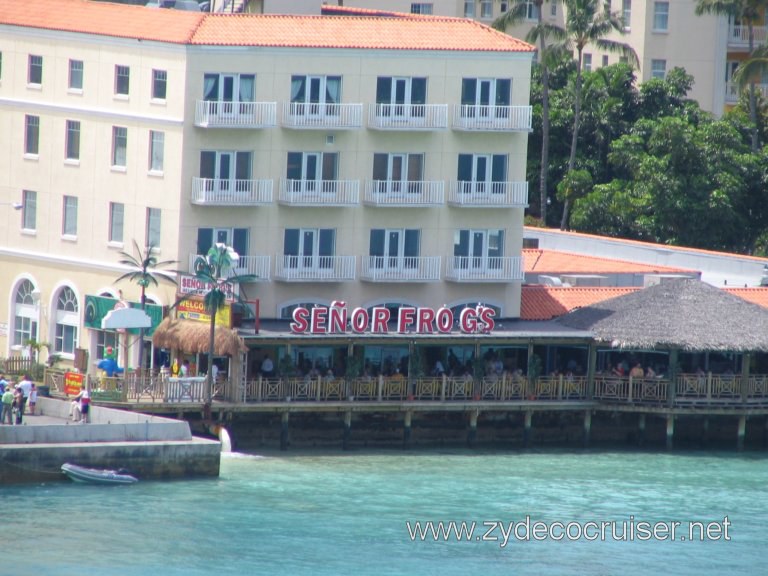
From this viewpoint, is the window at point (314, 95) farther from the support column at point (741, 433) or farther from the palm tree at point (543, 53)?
the palm tree at point (543, 53)

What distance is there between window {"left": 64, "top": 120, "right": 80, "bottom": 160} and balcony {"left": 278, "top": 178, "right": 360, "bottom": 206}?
818 cm

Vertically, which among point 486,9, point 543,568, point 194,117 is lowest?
point 543,568

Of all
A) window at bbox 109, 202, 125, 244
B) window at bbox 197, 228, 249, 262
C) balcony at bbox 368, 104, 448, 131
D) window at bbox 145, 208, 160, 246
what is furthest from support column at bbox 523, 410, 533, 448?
window at bbox 109, 202, 125, 244

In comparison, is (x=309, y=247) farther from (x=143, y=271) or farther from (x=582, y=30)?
(x=582, y=30)

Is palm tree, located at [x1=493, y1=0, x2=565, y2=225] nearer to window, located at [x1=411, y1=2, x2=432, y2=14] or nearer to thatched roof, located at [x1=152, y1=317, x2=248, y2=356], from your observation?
window, located at [x1=411, y1=2, x2=432, y2=14]

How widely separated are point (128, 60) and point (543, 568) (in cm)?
2881

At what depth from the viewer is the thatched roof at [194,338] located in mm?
83375

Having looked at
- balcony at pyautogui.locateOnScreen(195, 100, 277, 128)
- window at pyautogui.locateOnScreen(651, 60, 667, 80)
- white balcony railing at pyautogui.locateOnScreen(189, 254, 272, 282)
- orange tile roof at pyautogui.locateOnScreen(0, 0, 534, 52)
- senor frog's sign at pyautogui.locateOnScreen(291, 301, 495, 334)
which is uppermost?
window at pyautogui.locateOnScreen(651, 60, 667, 80)

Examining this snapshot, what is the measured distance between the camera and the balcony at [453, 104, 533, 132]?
295 ft

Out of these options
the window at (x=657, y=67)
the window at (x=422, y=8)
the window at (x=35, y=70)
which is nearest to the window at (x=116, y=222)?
the window at (x=35, y=70)

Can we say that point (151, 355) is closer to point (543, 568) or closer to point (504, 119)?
point (504, 119)

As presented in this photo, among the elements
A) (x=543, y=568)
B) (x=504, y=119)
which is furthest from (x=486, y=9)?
(x=543, y=568)

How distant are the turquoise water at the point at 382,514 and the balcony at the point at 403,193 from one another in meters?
9.92

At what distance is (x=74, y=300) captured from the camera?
9038cm
